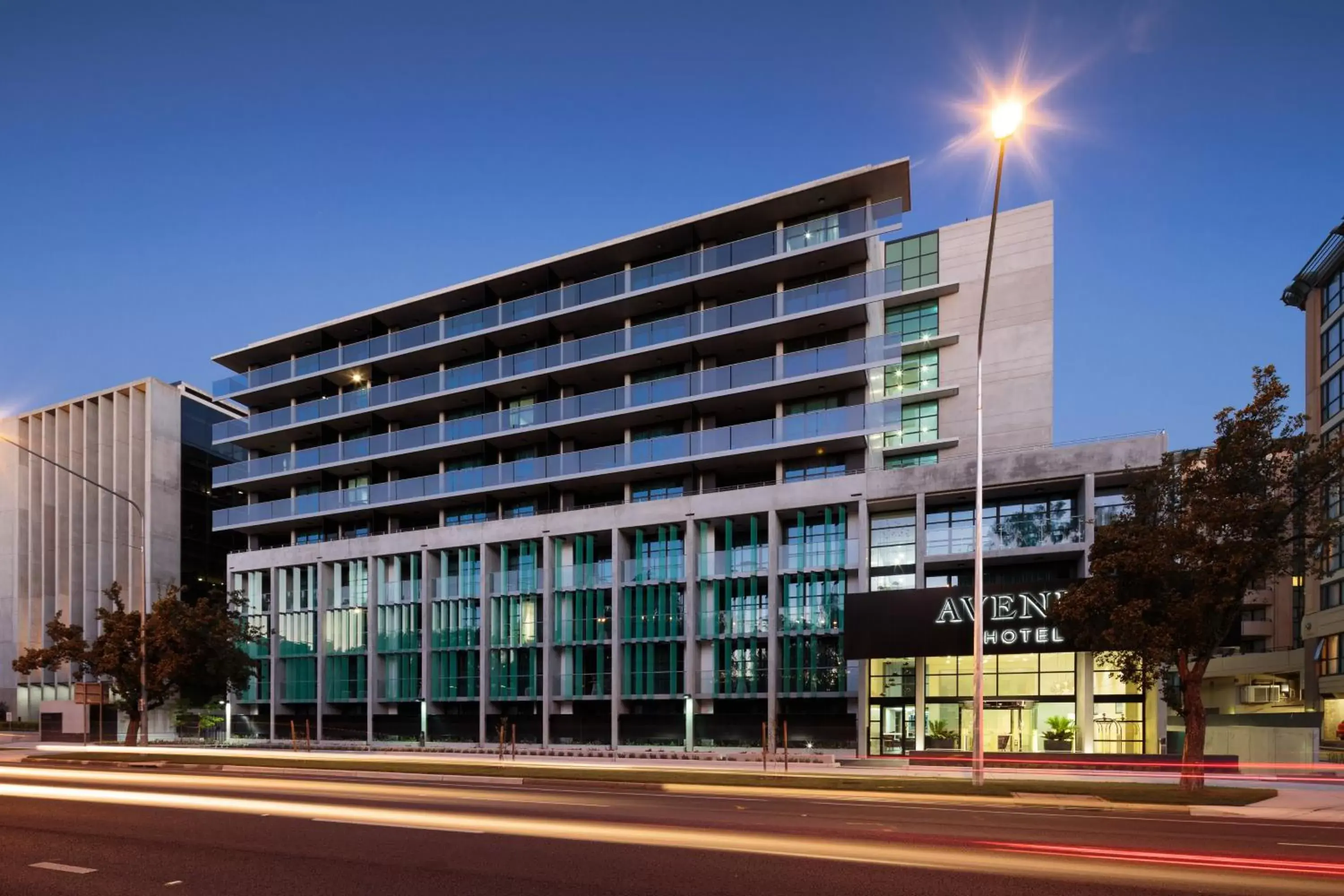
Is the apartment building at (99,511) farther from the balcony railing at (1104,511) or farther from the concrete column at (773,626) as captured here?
the balcony railing at (1104,511)

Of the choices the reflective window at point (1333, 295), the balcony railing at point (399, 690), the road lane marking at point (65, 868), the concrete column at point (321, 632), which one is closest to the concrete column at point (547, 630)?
the balcony railing at point (399, 690)

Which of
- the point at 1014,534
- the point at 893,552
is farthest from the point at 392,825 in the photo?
the point at 893,552

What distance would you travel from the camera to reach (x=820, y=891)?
10.6m

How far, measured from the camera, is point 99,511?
231 ft

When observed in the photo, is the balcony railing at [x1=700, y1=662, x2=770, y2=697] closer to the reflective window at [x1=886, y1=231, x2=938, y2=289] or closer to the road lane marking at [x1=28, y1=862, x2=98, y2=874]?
the reflective window at [x1=886, y1=231, x2=938, y2=289]

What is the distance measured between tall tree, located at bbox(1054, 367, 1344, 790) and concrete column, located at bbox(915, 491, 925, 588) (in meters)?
14.7

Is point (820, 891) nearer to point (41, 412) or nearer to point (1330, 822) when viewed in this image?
point (1330, 822)

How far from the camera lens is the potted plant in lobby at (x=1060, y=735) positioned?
36.4m

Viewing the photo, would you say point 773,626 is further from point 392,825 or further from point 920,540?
point 392,825

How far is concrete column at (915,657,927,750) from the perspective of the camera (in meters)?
38.3

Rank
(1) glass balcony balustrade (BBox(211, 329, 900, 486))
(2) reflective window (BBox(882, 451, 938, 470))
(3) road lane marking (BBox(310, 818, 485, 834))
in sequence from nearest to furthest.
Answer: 1. (3) road lane marking (BBox(310, 818, 485, 834))
2. (1) glass balcony balustrade (BBox(211, 329, 900, 486))
3. (2) reflective window (BBox(882, 451, 938, 470))

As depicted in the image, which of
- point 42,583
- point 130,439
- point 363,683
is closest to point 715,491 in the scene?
point 363,683

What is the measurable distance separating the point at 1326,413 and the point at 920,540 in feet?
146

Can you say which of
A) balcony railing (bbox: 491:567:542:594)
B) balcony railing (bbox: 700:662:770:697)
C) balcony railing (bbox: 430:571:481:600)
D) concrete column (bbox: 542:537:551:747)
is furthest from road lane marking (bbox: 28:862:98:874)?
balcony railing (bbox: 430:571:481:600)
